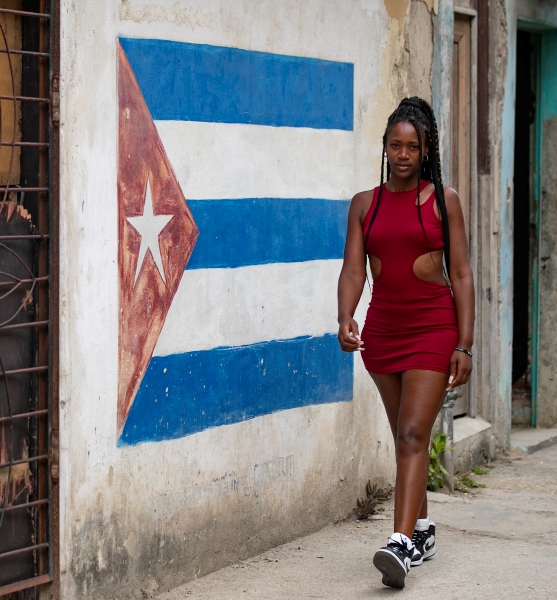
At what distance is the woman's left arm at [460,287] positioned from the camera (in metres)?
4.48

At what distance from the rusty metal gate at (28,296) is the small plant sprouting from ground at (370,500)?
2.03 metres

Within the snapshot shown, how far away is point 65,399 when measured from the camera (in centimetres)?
405

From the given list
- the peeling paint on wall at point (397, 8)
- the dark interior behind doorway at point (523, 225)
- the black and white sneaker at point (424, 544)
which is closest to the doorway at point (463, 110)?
the peeling paint on wall at point (397, 8)

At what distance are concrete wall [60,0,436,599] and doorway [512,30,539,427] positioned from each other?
246 centimetres

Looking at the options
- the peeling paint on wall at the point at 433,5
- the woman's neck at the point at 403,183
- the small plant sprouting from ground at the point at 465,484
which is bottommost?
the small plant sprouting from ground at the point at 465,484

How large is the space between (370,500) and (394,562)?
4.67 feet

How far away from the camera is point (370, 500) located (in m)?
5.72

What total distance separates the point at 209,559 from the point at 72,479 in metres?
0.94

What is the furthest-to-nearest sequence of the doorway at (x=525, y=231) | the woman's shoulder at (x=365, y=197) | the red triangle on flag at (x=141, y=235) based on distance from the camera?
the doorway at (x=525, y=231) → the woman's shoulder at (x=365, y=197) → the red triangle on flag at (x=141, y=235)

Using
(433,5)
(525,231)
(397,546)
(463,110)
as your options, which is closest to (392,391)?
(397,546)

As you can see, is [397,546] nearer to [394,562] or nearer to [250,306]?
[394,562]

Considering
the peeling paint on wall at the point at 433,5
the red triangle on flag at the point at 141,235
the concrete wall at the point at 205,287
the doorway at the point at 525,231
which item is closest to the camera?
the concrete wall at the point at 205,287

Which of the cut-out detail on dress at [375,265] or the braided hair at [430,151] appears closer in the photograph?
the braided hair at [430,151]

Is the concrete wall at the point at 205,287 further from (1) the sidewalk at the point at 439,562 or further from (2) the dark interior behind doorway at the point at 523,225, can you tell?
(2) the dark interior behind doorway at the point at 523,225
